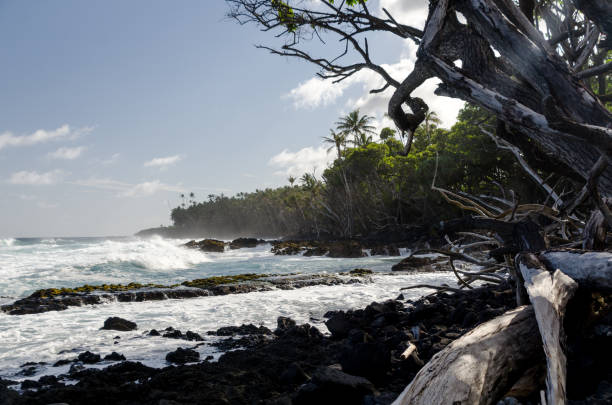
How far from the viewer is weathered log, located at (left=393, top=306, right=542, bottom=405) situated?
4.07 ft

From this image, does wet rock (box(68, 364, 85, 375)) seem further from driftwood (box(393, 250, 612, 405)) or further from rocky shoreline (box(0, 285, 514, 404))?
driftwood (box(393, 250, 612, 405))

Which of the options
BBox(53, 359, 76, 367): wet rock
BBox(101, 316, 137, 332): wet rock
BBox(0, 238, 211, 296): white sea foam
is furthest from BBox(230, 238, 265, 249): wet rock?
BBox(53, 359, 76, 367): wet rock

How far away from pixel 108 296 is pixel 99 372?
289 inches

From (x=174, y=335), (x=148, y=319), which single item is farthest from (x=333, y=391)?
(x=148, y=319)

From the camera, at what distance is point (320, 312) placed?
23.9ft

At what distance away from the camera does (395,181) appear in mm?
36375

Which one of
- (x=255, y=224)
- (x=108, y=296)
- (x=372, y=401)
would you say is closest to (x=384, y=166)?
(x=108, y=296)

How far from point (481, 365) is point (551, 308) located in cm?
43

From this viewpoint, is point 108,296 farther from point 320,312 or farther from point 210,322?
point 320,312

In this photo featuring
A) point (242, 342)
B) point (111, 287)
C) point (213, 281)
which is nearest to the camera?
point (242, 342)

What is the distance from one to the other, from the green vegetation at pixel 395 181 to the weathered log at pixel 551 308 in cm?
79

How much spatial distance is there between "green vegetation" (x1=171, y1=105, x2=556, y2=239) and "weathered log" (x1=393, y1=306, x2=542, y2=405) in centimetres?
119

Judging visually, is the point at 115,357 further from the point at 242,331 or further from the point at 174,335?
the point at 242,331

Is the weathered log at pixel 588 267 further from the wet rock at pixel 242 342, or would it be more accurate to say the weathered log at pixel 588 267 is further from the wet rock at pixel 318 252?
the wet rock at pixel 318 252
